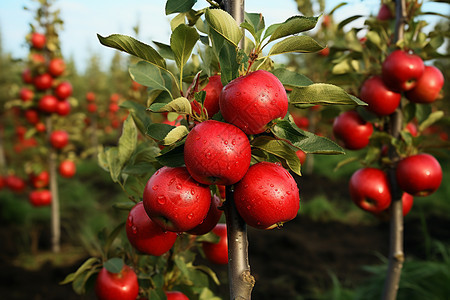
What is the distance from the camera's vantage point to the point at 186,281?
131cm

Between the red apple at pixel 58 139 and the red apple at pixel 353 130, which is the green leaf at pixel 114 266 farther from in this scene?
the red apple at pixel 58 139

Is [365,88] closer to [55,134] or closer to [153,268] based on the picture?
[153,268]

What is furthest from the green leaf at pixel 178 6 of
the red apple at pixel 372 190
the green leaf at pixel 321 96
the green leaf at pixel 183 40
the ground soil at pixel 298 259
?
the ground soil at pixel 298 259

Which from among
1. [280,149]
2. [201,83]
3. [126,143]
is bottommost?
[126,143]

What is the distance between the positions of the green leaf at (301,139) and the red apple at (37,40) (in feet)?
14.9

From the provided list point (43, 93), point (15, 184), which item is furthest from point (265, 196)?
point (15, 184)

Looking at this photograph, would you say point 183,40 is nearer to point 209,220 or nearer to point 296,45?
point 296,45

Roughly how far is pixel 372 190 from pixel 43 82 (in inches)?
162

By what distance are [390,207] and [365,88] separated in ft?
2.15

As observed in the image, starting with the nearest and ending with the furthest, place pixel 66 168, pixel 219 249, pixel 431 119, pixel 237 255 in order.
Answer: pixel 237 255, pixel 219 249, pixel 431 119, pixel 66 168

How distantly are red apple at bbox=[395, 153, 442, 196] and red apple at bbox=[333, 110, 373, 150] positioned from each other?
22 cm

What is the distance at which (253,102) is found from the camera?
2.52 feet

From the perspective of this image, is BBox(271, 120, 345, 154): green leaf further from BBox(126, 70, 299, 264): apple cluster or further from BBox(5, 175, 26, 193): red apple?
BBox(5, 175, 26, 193): red apple

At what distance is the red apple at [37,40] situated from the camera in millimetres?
4457
